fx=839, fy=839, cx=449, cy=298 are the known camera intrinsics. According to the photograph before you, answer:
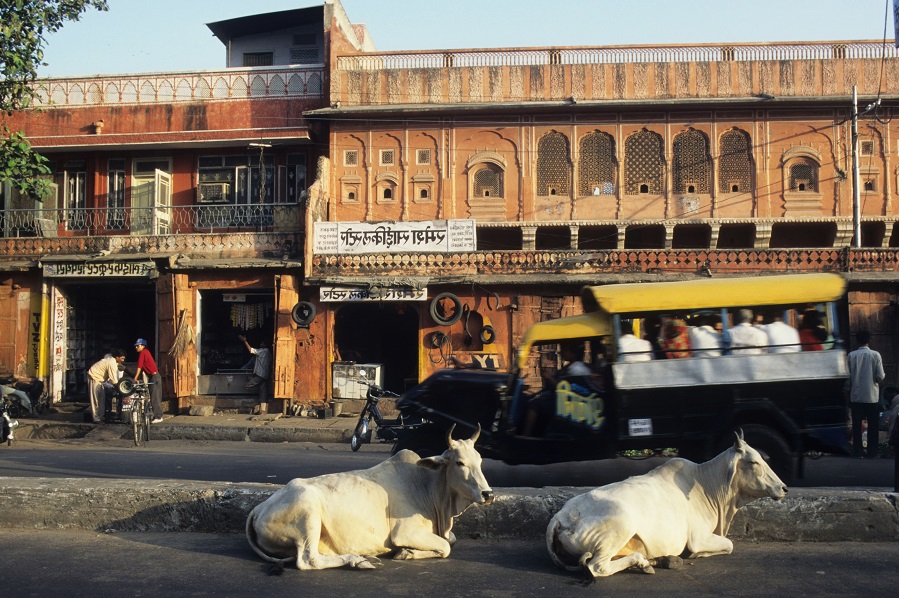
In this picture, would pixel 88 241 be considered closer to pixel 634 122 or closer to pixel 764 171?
pixel 634 122

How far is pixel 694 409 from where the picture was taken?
7.83 meters

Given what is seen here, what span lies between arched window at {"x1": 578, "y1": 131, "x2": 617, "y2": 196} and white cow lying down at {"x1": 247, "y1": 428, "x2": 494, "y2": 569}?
65.4 feet

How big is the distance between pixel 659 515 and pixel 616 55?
21904 mm

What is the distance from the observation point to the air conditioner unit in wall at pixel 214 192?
1016 inches

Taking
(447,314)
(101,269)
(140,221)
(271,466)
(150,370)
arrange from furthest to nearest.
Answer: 1. (140,221)
2. (101,269)
3. (447,314)
4. (150,370)
5. (271,466)

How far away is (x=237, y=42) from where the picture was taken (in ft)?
103

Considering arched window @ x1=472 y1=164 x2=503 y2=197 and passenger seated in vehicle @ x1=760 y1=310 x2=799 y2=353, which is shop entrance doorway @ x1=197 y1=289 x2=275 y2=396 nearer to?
arched window @ x1=472 y1=164 x2=503 y2=197

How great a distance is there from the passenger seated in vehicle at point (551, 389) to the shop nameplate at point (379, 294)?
1231cm

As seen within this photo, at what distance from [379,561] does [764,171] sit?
21838mm

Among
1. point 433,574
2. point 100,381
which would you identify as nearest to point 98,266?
point 100,381

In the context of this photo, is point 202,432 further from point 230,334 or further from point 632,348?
point 632,348

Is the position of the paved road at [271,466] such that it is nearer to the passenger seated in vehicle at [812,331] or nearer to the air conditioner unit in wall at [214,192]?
the passenger seated in vehicle at [812,331]

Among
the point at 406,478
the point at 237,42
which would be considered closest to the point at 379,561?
the point at 406,478

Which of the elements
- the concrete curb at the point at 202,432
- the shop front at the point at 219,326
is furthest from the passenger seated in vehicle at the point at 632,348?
the shop front at the point at 219,326
